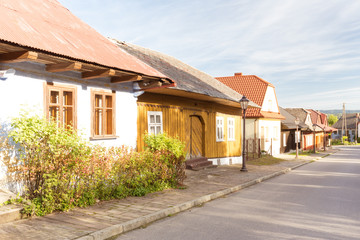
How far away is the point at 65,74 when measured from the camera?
875cm

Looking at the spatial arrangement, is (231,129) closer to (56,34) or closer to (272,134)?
(272,134)

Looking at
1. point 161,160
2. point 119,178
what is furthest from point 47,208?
Result: point 161,160

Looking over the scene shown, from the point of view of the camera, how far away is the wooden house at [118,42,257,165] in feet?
43.7

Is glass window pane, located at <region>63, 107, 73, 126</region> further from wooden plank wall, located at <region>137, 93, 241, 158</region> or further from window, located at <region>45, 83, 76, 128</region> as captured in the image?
wooden plank wall, located at <region>137, 93, 241, 158</region>

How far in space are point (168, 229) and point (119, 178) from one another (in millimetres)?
2937

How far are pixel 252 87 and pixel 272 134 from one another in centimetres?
489

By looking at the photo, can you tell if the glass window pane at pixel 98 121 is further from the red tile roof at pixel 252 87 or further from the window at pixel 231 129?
the red tile roof at pixel 252 87

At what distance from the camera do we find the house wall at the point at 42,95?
24.0 feet

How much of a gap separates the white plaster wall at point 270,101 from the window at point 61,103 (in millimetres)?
22536

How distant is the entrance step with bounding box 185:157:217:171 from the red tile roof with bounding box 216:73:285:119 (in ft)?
39.6

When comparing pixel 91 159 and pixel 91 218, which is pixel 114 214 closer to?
pixel 91 218

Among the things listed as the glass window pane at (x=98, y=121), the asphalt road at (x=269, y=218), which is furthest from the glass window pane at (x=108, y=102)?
the asphalt road at (x=269, y=218)

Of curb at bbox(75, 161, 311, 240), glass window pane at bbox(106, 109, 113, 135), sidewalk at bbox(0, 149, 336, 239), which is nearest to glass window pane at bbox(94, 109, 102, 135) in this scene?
glass window pane at bbox(106, 109, 113, 135)

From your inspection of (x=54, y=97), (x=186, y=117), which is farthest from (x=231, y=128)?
(x=54, y=97)
